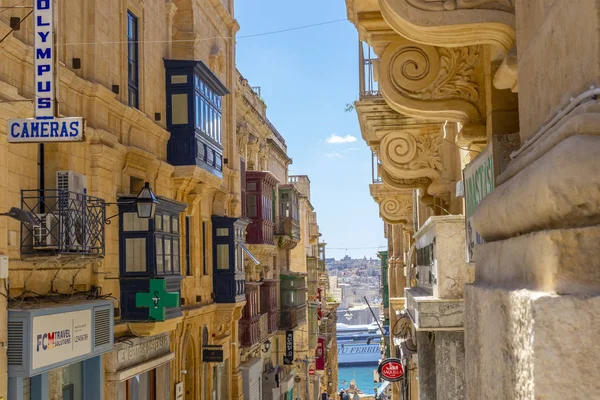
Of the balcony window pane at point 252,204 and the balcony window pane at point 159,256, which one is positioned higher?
the balcony window pane at point 252,204

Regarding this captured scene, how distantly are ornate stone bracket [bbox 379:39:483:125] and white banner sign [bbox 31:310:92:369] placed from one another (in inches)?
322

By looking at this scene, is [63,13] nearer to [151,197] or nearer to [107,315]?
[151,197]

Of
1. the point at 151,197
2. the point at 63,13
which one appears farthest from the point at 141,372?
the point at 63,13

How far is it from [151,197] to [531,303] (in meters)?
13.6

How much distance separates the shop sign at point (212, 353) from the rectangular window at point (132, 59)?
818 centimetres

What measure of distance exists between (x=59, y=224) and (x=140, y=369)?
552 centimetres

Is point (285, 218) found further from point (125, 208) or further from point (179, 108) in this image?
point (125, 208)

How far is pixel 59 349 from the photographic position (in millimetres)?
12742

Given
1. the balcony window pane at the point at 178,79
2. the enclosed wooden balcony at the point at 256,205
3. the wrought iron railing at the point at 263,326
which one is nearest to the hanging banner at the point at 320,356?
the wrought iron railing at the point at 263,326

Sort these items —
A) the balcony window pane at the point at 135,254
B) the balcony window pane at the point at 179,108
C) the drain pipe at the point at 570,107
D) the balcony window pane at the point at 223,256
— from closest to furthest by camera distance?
1. the drain pipe at the point at 570,107
2. the balcony window pane at the point at 135,254
3. the balcony window pane at the point at 179,108
4. the balcony window pane at the point at 223,256

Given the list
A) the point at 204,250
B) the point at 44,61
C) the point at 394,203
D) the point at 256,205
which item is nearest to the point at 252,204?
the point at 256,205

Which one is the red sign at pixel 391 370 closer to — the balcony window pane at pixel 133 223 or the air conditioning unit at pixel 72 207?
A: the balcony window pane at pixel 133 223

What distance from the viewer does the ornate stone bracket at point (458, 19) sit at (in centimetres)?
340

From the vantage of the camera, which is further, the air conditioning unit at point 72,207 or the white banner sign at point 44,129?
the air conditioning unit at point 72,207
